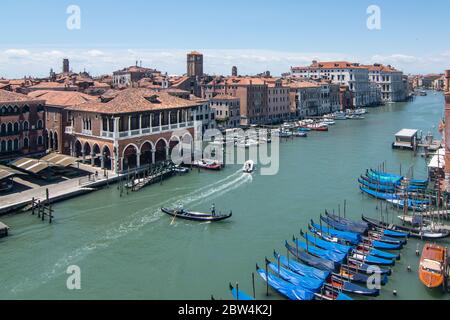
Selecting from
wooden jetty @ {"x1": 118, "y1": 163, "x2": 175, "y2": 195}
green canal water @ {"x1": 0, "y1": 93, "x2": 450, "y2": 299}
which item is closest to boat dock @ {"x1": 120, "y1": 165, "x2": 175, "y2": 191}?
wooden jetty @ {"x1": 118, "y1": 163, "x2": 175, "y2": 195}

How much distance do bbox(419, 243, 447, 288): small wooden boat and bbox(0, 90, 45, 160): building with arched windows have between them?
2082 cm

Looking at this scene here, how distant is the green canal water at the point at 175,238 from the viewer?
503 inches

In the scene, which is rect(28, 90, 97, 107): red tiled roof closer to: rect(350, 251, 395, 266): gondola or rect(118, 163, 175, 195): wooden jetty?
rect(118, 163, 175, 195): wooden jetty

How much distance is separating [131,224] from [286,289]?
7.96 meters

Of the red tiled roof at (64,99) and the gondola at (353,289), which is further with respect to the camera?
the red tiled roof at (64,99)

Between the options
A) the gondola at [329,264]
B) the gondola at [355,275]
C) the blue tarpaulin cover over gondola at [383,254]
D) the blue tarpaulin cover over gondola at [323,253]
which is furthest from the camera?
the blue tarpaulin cover over gondola at [383,254]

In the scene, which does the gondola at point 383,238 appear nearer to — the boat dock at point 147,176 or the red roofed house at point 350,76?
the boat dock at point 147,176

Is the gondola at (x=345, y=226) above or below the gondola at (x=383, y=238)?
above

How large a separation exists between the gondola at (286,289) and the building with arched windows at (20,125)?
1764 centimetres

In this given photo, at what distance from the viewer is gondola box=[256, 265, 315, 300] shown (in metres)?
11.6

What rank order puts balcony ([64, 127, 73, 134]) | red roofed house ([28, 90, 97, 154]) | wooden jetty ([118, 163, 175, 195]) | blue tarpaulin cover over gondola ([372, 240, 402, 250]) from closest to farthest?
blue tarpaulin cover over gondola ([372, 240, 402, 250]) < wooden jetty ([118, 163, 175, 195]) < balcony ([64, 127, 73, 134]) < red roofed house ([28, 90, 97, 154])

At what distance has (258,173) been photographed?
27203mm

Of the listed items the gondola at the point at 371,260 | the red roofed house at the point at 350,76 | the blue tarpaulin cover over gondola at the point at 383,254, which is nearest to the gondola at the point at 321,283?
the gondola at the point at 371,260
